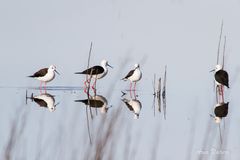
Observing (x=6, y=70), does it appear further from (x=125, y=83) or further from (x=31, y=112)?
(x=31, y=112)

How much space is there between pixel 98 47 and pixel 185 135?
12.7 meters

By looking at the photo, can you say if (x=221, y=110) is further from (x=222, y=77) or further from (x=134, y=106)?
(x=222, y=77)

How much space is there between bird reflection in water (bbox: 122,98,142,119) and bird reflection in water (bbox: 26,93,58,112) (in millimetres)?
1080

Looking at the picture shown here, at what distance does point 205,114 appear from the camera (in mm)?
10734

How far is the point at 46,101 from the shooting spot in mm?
13055

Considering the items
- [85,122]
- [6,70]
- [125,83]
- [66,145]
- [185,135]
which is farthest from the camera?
[125,83]

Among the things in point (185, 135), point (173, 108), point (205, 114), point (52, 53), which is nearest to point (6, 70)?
point (52, 53)

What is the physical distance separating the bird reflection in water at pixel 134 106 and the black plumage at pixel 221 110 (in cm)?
102

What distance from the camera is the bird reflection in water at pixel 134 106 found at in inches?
445

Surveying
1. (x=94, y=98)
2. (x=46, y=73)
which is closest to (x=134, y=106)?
(x=94, y=98)

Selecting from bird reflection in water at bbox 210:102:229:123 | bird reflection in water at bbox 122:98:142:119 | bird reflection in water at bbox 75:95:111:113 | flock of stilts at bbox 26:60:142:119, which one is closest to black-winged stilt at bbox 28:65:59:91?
flock of stilts at bbox 26:60:142:119

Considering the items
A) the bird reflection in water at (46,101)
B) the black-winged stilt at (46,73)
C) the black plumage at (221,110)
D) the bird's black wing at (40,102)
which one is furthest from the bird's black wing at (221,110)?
the black-winged stilt at (46,73)

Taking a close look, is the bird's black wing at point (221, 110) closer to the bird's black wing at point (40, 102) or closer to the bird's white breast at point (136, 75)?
the bird's black wing at point (40, 102)

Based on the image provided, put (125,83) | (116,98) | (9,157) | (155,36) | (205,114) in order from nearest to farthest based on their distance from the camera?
1. (9,157)
2. (205,114)
3. (116,98)
4. (125,83)
5. (155,36)
